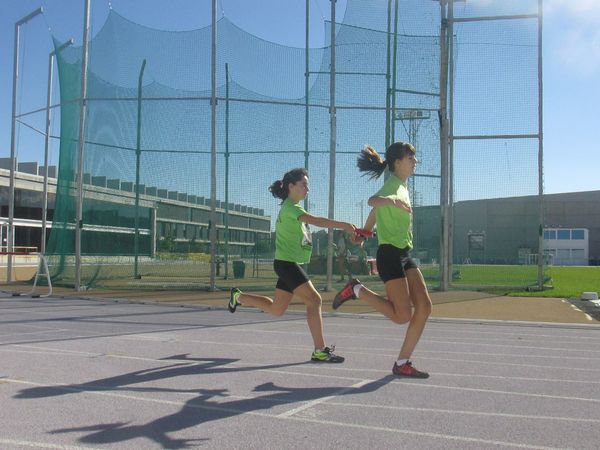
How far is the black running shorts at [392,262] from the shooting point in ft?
17.7

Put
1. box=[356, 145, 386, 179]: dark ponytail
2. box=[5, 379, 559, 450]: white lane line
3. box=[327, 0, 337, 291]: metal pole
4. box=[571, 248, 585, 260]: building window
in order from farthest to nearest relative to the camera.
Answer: box=[571, 248, 585, 260]: building window
box=[327, 0, 337, 291]: metal pole
box=[356, 145, 386, 179]: dark ponytail
box=[5, 379, 559, 450]: white lane line

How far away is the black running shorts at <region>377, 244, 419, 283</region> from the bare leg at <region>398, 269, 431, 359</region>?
95mm

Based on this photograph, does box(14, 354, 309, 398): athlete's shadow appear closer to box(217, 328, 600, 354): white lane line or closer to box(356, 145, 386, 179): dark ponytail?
box(356, 145, 386, 179): dark ponytail

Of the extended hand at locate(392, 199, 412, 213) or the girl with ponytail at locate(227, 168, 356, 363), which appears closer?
the extended hand at locate(392, 199, 412, 213)

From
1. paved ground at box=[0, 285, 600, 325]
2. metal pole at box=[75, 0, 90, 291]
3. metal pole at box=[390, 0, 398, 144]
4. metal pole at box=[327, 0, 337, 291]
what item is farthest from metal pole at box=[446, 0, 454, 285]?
metal pole at box=[75, 0, 90, 291]

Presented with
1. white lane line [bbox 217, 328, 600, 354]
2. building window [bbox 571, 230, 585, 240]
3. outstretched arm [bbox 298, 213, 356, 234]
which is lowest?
white lane line [bbox 217, 328, 600, 354]

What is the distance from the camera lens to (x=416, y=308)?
17.9 feet

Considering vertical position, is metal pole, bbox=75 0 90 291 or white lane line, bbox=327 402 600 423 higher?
metal pole, bbox=75 0 90 291

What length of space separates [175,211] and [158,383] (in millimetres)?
13692

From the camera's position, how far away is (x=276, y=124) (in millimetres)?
17391

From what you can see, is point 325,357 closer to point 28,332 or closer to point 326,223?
point 326,223

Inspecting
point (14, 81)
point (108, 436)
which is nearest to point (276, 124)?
point (14, 81)

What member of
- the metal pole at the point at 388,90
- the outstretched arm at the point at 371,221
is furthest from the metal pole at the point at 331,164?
the outstretched arm at the point at 371,221

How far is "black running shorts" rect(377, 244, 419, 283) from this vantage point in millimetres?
5402
